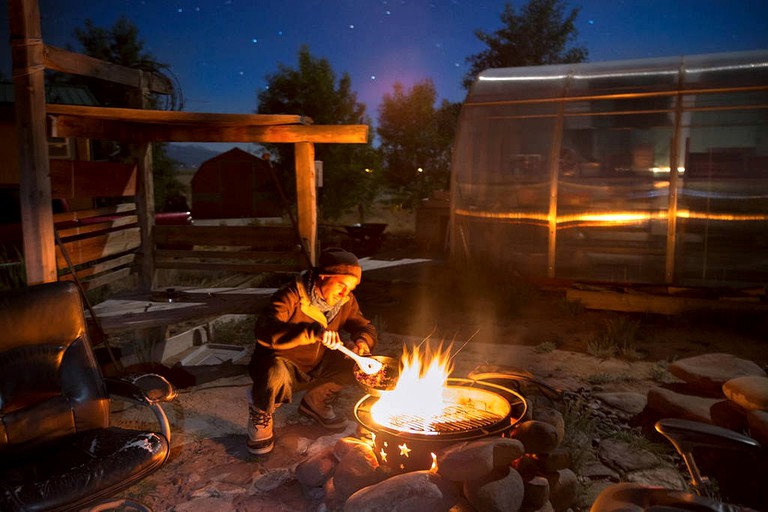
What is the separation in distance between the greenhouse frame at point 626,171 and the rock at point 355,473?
6703 millimetres

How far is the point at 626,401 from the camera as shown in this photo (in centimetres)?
542

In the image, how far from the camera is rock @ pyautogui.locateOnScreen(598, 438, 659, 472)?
4.26 meters

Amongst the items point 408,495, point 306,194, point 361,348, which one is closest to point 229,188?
point 306,194

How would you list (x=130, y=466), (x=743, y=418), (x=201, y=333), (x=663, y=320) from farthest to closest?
(x=663, y=320) → (x=201, y=333) → (x=743, y=418) → (x=130, y=466)

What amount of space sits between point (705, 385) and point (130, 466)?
4351 mm

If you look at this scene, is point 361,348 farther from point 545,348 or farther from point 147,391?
point 545,348

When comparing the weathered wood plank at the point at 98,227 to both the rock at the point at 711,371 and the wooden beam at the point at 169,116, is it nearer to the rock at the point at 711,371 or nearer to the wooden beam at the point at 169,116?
the wooden beam at the point at 169,116

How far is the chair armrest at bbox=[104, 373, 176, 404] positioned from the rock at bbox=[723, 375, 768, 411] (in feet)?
11.7

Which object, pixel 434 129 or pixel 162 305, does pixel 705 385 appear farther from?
pixel 434 129

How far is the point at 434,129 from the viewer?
1026 inches

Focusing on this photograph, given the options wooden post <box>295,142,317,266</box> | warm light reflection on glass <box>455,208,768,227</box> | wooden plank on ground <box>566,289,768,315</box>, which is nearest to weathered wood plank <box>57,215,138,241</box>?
wooden post <box>295,142,317,266</box>

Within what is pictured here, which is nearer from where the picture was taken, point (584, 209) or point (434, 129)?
point (584, 209)

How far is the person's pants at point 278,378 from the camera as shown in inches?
174

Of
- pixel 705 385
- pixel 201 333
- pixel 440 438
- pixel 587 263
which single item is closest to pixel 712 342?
pixel 587 263
